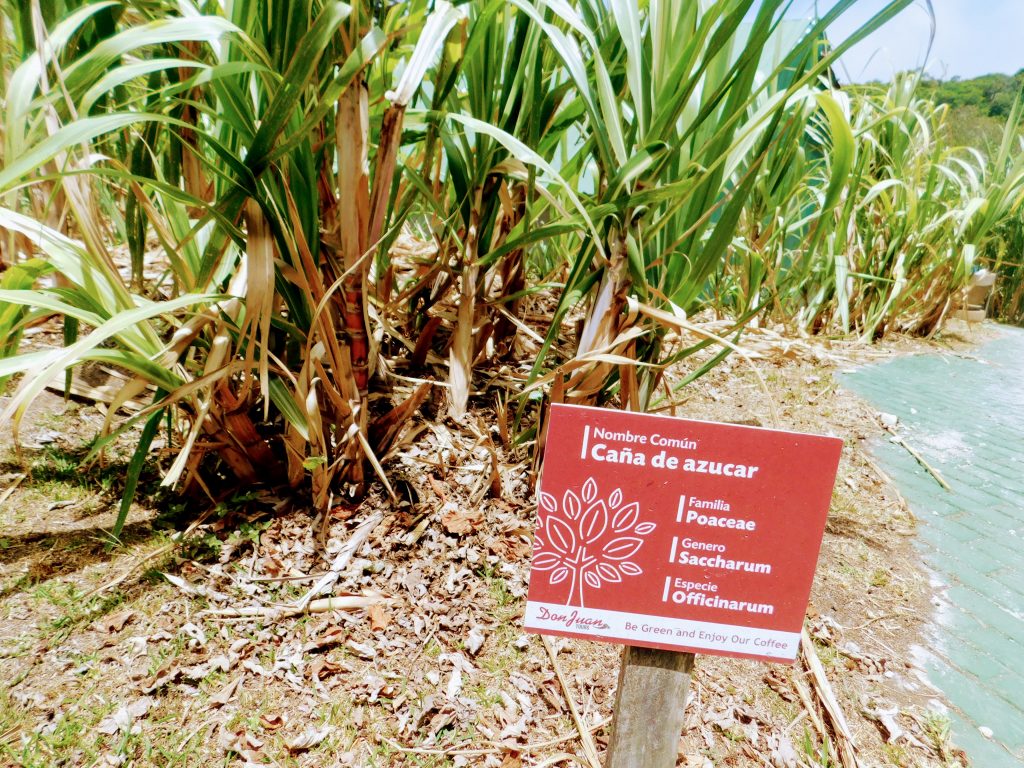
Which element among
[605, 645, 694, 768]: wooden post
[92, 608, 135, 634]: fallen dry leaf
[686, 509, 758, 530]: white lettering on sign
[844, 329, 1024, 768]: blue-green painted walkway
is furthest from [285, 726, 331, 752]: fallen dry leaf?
[844, 329, 1024, 768]: blue-green painted walkway

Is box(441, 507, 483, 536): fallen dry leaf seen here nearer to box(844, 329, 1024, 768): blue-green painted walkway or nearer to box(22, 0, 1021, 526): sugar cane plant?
box(22, 0, 1021, 526): sugar cane plant

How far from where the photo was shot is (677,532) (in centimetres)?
82

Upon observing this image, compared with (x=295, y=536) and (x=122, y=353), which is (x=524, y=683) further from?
(x=122, y=353)

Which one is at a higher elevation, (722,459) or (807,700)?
(722,459)

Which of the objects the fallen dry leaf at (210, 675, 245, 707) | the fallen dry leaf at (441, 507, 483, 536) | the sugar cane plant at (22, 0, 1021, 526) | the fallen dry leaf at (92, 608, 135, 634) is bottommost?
the fallen dry leaf at (210, 675, 245, 707)

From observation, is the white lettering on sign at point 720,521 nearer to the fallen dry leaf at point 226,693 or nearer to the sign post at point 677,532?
the sign post at point 677,532

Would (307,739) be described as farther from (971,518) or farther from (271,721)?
(971,518)

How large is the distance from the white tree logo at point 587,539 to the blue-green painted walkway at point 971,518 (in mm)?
876

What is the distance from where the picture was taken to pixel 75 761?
941mm

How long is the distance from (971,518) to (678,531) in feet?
5.05

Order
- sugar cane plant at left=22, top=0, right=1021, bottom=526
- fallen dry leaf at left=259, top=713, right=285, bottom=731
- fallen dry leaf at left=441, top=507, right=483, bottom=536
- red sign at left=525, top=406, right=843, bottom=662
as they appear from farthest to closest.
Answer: fallen dry leaf at left=441, top=507, right=483, bottom=536, fallen dry leaf at left=259, top=713, right=285, bottom=731, sugar cane plant at left=22, top=0, right=1021, bottom=526, red sign at left=525, top=406, right=843, bottom=662

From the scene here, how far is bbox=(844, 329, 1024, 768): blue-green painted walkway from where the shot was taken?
1.23 meters

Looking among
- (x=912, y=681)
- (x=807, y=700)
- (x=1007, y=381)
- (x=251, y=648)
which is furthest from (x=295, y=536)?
(x=1007, y=381)

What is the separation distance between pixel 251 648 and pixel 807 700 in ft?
3.59
